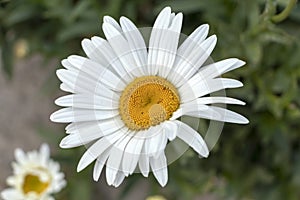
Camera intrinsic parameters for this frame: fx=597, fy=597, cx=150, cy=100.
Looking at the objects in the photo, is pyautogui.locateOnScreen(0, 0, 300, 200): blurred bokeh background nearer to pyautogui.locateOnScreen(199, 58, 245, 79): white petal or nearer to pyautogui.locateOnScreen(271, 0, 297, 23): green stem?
pyautogui.locateOnScreen(271, 0, 297, 23): green stem

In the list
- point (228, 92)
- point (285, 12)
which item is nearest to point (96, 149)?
point (285, 12)

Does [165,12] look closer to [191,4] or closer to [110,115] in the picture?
[110,115]

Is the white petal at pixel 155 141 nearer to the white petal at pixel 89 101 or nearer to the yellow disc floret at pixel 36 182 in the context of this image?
the white petal at pixel 89 101

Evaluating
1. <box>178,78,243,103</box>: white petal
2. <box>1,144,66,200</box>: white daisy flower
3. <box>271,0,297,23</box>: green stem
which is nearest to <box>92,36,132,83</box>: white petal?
<box>178,78,243,103</box>: white petal

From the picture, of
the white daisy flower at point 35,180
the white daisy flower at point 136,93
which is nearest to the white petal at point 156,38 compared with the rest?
the white daisy flower at point 136,93

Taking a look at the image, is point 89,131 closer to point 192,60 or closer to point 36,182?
point 192,60

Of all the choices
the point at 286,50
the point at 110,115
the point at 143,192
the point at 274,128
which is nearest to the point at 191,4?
the point at 286,50

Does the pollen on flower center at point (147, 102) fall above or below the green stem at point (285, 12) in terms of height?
above
